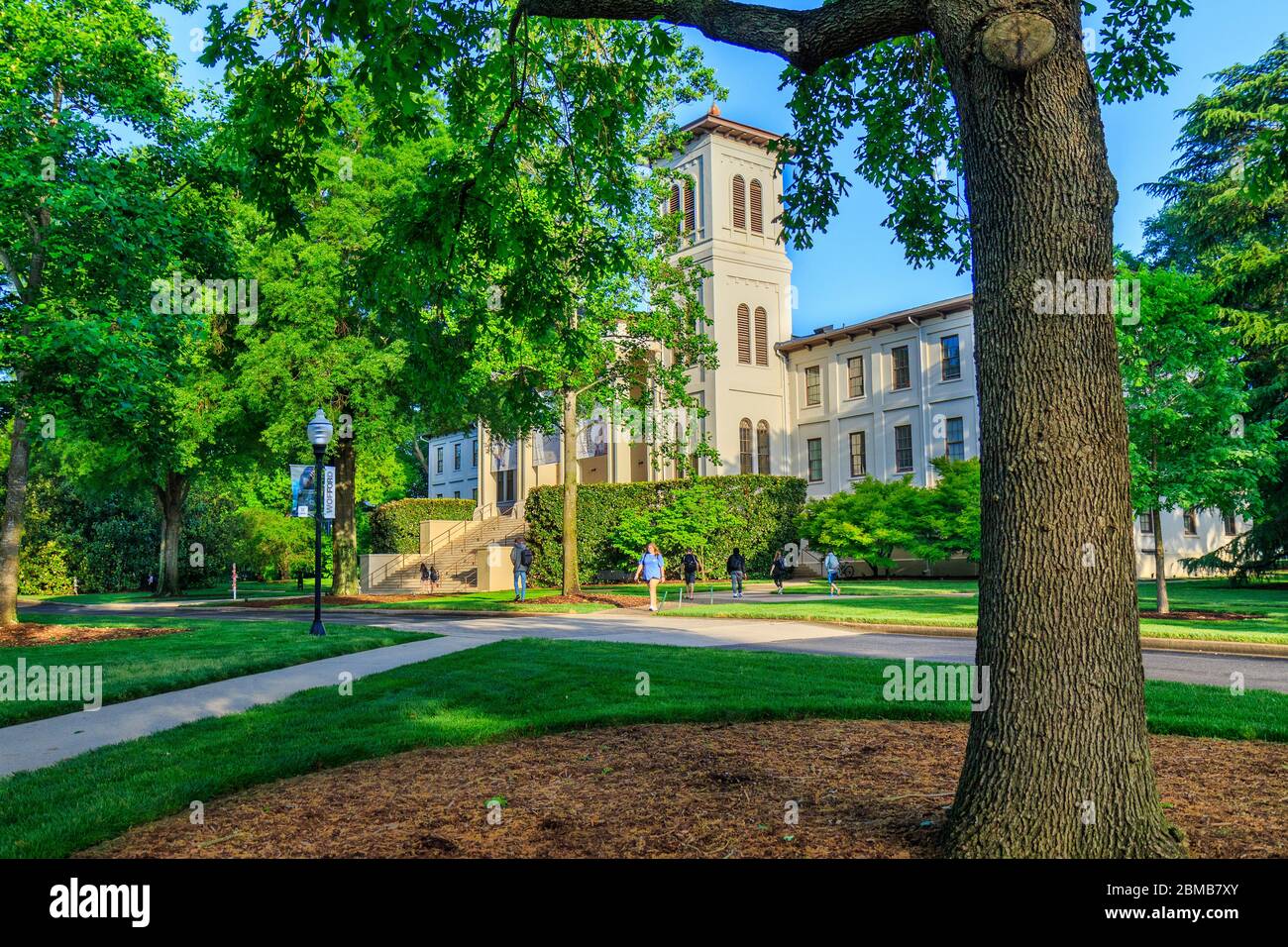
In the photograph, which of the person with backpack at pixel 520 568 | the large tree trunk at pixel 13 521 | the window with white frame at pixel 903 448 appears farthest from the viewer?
the window with white frame at pixel 903 448

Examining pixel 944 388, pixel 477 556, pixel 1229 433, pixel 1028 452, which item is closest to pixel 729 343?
pixel 944 388

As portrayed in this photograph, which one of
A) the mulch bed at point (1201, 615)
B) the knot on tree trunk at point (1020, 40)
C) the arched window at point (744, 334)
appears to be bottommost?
the mulch bed at point (1201, 615)

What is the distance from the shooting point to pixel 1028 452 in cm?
381

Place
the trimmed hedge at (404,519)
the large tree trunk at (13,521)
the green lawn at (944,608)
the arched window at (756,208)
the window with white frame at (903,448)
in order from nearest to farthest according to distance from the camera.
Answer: the green lawn at (944,608) < the large tree trunk at (13,521) < the window with white frame at (903,448) < the arched window at (756,208) < the trimmed hedge at (404,519)

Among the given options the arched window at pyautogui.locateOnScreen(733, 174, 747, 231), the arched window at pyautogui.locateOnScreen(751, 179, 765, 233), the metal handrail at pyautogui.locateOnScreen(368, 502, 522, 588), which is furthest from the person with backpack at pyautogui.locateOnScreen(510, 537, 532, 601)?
the arched window at pyautogui.locateOnScreen(751, 179, 765, 233)

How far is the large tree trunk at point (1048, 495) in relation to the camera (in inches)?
145

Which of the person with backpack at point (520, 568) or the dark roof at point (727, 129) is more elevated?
the dark roof at point (727, 129)

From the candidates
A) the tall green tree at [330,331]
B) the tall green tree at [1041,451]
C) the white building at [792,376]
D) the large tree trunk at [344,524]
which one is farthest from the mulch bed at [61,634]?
the white building at [792,376]

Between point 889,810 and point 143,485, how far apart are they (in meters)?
38.4

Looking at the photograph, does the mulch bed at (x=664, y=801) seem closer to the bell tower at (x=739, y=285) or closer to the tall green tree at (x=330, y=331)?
the tall green tree at (x=330, y=331)

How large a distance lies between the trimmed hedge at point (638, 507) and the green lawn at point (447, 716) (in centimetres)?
2325

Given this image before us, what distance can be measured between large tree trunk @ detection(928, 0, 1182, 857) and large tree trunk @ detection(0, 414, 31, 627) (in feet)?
53.7

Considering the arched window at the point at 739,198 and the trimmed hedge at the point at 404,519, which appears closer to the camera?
the arched window at the point at 739,198

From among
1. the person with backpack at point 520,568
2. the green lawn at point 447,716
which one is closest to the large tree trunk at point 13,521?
the green lawn at point 447,716
